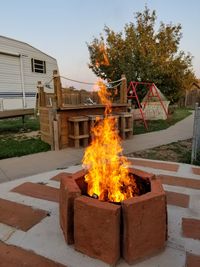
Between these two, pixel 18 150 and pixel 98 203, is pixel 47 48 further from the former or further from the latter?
pixel 98 203

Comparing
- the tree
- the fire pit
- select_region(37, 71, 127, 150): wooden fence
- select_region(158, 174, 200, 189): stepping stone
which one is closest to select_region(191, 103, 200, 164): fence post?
select_region(158, 174, 200, 189): stepping stone

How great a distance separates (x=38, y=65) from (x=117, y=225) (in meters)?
15.6

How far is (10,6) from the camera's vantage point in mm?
8867

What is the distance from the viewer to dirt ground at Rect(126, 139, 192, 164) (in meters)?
4.59

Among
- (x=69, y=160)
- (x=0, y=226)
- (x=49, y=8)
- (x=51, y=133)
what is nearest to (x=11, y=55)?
(x=49, y=8)

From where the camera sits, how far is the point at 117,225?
1.65 meters

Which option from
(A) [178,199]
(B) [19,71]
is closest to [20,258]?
(A) [178,199]

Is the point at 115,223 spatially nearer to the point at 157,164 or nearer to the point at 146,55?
the point at 157,164

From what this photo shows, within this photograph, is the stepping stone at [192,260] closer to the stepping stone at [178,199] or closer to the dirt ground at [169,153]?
the stepping stone at [178,199]

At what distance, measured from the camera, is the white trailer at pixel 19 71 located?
44.2 feet

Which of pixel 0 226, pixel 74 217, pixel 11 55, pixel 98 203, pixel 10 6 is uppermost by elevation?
pixel 10 6

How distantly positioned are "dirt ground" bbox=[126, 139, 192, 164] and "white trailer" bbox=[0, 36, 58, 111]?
10.9 m

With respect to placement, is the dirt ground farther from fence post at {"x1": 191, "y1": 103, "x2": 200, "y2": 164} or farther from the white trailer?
the white trailer

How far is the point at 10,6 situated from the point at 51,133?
674cm
